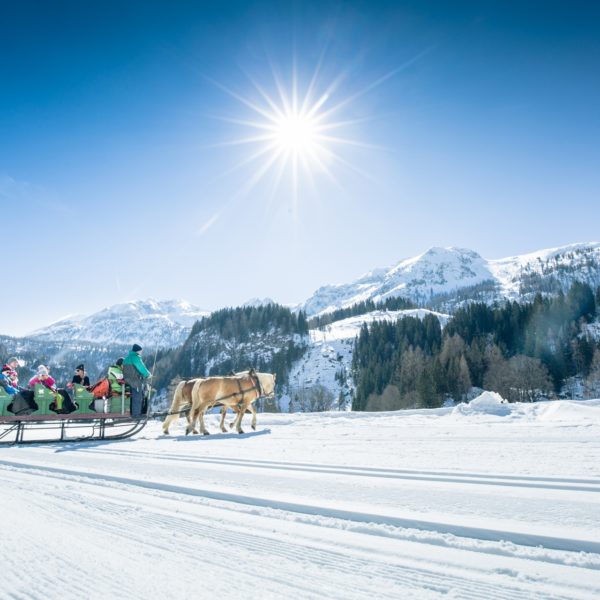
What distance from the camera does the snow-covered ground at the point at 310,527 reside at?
196 centimetres

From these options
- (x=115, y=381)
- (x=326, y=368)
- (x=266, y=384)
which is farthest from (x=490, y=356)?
(x=115, y=381)

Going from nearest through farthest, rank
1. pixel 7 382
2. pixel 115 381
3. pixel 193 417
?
pixel 7 382
pixel 115 381
pixel 193 417

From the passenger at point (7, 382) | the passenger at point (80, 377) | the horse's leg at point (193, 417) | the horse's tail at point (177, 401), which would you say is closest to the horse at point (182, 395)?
the horse's tail at point (177, 401)

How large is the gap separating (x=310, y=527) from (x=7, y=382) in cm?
1198

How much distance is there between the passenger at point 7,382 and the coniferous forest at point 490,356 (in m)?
65.6

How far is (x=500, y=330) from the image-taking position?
323ft

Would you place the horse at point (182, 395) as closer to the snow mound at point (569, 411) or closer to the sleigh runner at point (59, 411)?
the sleigh runner at point (59, 411)

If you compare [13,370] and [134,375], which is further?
[13,370]

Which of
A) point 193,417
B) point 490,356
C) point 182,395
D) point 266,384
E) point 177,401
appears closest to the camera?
point 193,417

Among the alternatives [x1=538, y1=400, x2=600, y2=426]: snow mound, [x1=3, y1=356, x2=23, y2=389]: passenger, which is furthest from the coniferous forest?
[x1=3, y1=356, x2=23, y2=389]: passenger

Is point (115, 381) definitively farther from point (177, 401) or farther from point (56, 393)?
Answer: point (177, 401)

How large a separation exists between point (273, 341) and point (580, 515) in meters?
173

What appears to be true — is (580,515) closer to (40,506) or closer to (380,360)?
(40,506)

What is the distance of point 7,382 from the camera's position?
11227mm
